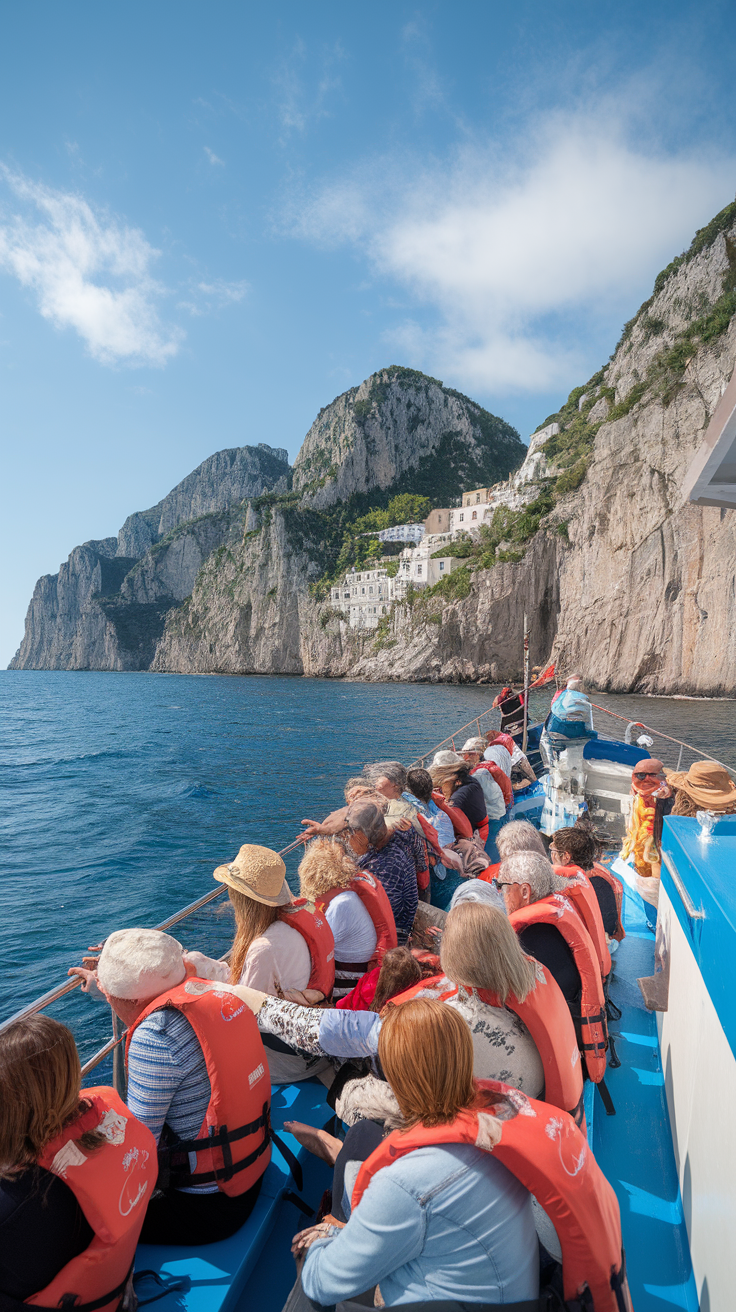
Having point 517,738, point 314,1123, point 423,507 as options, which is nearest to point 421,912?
point 314,1123

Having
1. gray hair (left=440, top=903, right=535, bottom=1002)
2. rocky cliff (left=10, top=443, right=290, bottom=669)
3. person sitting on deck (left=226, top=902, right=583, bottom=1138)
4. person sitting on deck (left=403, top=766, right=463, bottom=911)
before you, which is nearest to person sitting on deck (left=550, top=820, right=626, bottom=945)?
person sitting on deck (left=403, top=766, right=463, bottom=911)

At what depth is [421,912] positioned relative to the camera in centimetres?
356

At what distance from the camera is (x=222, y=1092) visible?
1.73 meters

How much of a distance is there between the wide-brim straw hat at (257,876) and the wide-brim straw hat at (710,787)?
8.14ft

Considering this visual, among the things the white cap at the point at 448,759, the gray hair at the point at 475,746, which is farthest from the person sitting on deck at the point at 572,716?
the white cap at the point at 448,759

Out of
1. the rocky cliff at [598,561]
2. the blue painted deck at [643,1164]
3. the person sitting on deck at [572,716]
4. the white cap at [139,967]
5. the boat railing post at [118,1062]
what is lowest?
the blue painted deck at [643,1164]

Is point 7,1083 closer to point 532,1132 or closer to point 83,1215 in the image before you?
point 83,1215

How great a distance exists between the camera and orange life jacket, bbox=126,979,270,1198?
1713 millimetres

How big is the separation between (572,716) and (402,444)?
9814cm

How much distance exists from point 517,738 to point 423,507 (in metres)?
85.3

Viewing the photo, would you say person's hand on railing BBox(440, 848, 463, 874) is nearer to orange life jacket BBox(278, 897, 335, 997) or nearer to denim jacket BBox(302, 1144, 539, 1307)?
orange life jacket BBox(278, 897, 335, 997)

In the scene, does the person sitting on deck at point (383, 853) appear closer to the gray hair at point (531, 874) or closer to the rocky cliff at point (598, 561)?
the gray hair at point (531, 874)

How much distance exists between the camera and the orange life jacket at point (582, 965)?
7.34 ft

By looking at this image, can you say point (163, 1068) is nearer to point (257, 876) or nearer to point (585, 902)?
point (257, 876)
